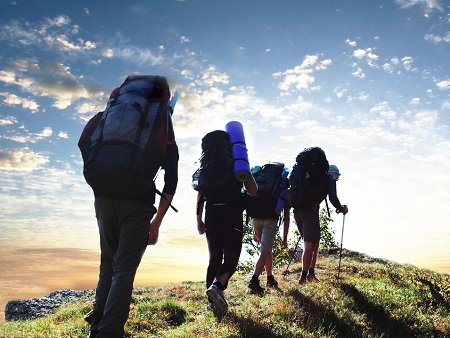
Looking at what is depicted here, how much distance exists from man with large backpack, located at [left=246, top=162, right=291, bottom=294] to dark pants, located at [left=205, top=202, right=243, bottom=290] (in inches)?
92.4

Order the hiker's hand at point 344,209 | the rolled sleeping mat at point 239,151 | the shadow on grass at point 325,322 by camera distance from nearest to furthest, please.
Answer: the shadow on grass at point 325,322 → the rolled sleeping mat at point 239,151 → the hiker's hand at point 344,209

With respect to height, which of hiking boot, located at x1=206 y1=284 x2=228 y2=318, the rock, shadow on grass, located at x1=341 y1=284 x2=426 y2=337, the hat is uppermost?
the hat

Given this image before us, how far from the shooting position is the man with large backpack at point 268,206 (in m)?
8.85

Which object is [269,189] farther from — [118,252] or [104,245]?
[118,252]

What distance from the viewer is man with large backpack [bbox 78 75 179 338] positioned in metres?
4.17

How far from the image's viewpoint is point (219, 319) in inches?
229

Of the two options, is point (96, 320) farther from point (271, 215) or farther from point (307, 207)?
point (307, 207)

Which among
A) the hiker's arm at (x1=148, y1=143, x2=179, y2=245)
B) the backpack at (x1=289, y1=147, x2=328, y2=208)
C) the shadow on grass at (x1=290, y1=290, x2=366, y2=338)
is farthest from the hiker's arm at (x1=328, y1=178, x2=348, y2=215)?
the hiker's arm at (x1=148, y1=143, x2=179, y2=245)

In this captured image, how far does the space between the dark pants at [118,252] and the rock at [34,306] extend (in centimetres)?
1137

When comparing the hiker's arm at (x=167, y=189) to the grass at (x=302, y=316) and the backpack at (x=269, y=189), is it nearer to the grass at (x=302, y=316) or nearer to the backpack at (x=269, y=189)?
the grass at (x=302, y=316)

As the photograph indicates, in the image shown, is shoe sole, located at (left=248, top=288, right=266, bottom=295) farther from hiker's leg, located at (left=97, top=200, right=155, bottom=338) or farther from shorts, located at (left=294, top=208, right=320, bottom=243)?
hiker's leg, located at (left=97, top=200, right=155, bottom=338)

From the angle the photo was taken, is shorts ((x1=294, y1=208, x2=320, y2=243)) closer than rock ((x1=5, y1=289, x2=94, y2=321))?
Yes

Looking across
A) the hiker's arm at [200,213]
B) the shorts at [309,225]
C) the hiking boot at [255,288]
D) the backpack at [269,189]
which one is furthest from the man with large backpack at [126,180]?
the shorts at [309,225]

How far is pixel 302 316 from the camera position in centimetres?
598
